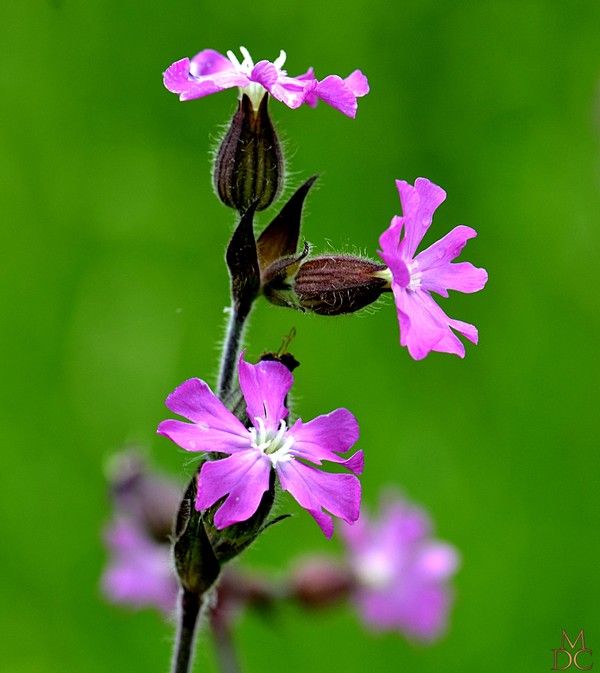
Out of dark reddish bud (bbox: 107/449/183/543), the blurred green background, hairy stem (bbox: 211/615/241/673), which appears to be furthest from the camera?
the blurred green background

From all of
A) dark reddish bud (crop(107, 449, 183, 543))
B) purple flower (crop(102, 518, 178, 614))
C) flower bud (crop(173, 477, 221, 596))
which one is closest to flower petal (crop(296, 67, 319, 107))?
flower bud (crop(173, 477, 221, 596))

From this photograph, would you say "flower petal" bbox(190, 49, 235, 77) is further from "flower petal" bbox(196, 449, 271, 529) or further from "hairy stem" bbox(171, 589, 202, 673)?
"hairy stem" bbox(171, 589, 202, 673)

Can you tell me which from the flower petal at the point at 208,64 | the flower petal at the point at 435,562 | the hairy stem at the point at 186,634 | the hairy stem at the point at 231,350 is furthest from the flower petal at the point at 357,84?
the flower petal at the point at 435,562

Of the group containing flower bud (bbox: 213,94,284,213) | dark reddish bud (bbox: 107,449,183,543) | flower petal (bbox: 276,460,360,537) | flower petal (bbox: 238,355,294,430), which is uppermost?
flower bud (bbox: 213,94,284,213)

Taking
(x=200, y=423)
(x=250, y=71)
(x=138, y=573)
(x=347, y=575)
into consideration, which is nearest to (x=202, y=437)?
(x=200, y=423)

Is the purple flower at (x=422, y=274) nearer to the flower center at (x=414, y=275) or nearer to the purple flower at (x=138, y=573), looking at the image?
A: the flower center at (x=414, y=275)

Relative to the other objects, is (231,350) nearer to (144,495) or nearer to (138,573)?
(144,495)
